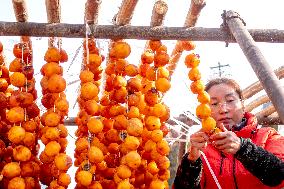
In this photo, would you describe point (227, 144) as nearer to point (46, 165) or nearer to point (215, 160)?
point (215, 160)

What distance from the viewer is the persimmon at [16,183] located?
304cm

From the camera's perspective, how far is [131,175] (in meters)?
3.32

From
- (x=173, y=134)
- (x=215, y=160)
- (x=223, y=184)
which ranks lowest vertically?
(x=223, y=184)

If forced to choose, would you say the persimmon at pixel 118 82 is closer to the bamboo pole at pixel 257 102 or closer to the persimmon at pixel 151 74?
the persimmon at pixel 151 74

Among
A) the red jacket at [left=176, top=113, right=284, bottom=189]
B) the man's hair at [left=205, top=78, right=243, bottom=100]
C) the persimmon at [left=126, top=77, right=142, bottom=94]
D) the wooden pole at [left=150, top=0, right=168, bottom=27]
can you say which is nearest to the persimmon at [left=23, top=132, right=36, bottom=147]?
the persimmon at [left=126, top=77, right=142, bottom=94]

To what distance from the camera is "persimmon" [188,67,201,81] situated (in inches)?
135

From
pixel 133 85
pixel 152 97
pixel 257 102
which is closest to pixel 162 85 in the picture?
pixel 152 97

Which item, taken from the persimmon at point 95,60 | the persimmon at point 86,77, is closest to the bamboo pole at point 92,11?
the persimmon at point 95,60

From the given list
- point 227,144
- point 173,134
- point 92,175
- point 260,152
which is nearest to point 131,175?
point 92,175

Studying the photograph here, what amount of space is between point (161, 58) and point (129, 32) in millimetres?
362

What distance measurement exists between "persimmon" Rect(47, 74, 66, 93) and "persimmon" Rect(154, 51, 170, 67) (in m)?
0.78

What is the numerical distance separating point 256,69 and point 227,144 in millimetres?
664

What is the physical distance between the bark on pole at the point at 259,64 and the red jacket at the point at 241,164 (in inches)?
41.5

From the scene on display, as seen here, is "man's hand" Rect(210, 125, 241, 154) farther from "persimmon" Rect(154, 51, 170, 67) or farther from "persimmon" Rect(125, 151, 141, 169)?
"persimmon" Rect(154, 51, 170, 67)
